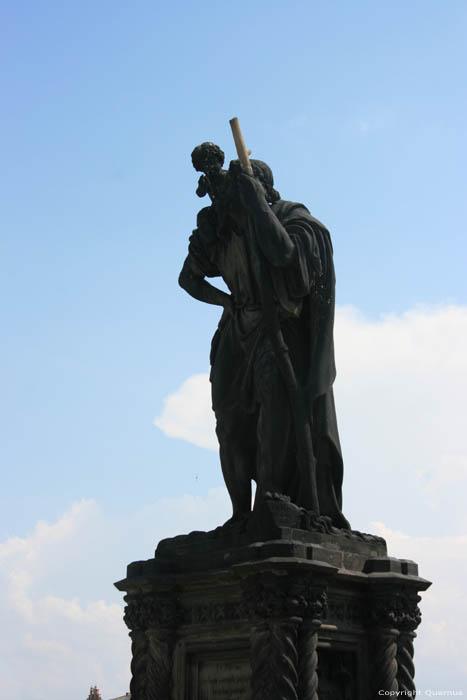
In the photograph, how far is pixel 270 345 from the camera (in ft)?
38.1

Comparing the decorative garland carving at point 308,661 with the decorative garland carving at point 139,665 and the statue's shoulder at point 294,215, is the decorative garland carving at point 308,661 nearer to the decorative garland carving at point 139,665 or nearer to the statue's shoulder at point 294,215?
the decorative garland carving at point 139,665

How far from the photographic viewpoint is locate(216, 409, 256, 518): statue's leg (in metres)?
11.9

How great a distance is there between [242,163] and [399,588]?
489cm

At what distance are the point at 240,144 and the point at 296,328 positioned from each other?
213 centimetres

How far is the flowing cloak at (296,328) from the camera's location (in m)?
11.7

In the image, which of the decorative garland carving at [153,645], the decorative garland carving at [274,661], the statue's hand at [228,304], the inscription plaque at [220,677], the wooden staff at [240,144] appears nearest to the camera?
the decorative garland carving at [274,661]

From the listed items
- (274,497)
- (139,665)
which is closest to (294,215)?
(274,497)

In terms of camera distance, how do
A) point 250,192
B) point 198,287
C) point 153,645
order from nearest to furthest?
point 153,645
point 250,192
point 198,287

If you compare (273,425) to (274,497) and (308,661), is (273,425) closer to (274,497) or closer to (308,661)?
(274,497)

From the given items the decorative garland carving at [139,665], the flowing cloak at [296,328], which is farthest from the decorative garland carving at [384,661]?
the decorative garland carving at [139,665]

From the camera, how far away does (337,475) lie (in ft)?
38.8

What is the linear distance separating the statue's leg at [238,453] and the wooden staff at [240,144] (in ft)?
9.02

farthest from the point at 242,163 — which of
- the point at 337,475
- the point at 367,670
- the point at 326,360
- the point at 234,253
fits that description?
the point at 367,670

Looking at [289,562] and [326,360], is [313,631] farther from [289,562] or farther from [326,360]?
[326,360]
